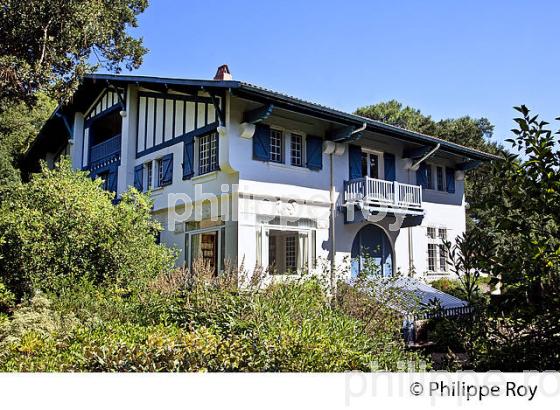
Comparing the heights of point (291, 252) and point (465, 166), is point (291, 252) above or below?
below

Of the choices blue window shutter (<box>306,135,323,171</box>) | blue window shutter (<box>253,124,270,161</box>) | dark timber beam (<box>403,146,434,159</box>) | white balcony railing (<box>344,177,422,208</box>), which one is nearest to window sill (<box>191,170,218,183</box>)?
blue window shutter (<box>253,124,270,161</box>)

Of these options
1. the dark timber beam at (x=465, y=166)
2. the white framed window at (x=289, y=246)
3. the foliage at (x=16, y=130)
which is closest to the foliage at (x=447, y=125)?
the dark timber beam at (x=465, y=166)

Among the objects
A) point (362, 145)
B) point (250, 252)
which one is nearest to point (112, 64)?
point (250, 252)

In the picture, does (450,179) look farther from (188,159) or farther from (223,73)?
(188,159)

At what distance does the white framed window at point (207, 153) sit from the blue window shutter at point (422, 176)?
810 centimetres

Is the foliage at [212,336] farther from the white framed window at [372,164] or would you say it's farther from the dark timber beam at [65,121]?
the dark timber beam at [65,121]

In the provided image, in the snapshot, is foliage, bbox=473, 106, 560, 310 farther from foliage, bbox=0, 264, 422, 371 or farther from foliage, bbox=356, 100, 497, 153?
foliage, bbox=356, 100, 497, 153

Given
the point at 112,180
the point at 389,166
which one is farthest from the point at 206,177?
the point at 389,166

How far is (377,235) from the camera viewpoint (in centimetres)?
1727

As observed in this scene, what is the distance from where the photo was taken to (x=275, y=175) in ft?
48.4

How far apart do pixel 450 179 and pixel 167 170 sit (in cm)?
1123

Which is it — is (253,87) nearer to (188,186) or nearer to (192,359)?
(188,186)

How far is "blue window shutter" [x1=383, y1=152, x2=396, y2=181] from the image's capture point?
17.8 meters

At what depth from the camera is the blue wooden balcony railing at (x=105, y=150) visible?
65.2 feet
